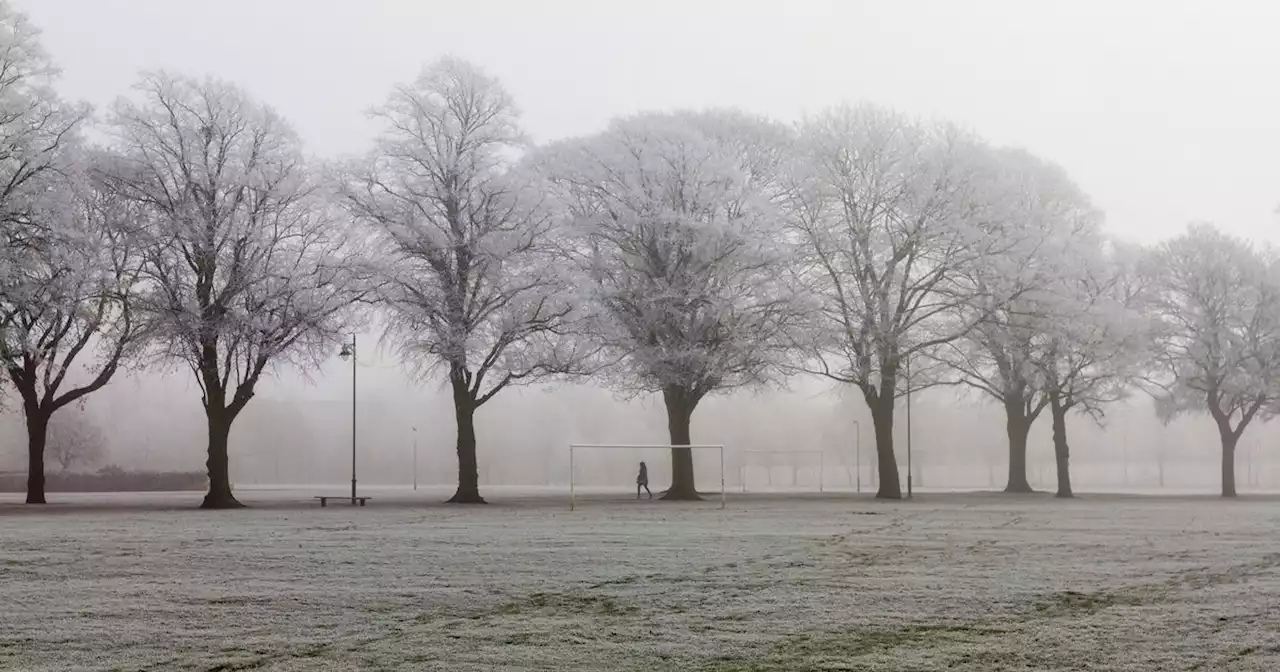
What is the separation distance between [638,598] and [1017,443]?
46.1 m

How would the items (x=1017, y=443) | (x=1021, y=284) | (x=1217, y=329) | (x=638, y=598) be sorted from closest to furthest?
(x=638, y=598)
(x=1021, y=284)
(x=1217, y=329)
(x=1017, y=443)

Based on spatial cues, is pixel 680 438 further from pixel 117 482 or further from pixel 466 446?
pixel 117 482

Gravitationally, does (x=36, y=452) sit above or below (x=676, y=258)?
below

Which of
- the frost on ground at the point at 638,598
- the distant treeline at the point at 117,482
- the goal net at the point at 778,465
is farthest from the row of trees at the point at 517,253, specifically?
the goal net at the point at 778,465

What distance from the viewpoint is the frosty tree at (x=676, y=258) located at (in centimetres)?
4647

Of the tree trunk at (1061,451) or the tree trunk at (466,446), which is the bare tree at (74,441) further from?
the tree trunk at (1061,451)

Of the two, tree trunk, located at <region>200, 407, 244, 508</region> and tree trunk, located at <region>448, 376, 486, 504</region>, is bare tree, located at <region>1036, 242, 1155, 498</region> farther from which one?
tree trunk, located at <region>200, 407, 244, 508</region>

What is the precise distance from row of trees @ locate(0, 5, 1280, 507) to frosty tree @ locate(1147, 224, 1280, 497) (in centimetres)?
→ 661

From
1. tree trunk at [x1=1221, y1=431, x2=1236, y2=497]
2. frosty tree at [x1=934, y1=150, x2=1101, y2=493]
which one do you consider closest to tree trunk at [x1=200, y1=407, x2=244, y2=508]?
frosty tree at [x1=934, y1=150, x2=1101, y2=493]

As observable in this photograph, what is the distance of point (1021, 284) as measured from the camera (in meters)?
49.2

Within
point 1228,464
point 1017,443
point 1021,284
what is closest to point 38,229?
point 1021,284

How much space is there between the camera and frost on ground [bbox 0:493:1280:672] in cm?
1380

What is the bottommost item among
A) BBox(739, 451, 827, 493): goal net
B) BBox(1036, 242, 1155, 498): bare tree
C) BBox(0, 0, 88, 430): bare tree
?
BBox(739, 451, 827, 493): goal net

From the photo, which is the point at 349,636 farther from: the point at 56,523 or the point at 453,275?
the point at 453,275
